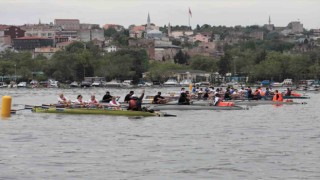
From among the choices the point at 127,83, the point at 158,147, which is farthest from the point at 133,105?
the point at 127,83

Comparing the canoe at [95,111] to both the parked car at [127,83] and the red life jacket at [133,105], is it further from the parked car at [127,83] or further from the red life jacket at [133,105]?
the parked car at [127,83]

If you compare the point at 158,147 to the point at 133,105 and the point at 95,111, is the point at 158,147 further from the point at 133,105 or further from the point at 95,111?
the point at 95,111

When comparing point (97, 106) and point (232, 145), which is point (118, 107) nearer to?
point (97, 106)

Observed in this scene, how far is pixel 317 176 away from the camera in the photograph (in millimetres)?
30891

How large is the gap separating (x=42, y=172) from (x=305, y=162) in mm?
10279

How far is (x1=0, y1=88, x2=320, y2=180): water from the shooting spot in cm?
3172

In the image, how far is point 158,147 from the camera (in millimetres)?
38875

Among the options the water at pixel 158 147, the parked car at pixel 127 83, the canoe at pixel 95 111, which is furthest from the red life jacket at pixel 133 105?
the parked car at pixel 127 83

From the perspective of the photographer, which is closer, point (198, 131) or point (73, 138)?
point (73, 138)

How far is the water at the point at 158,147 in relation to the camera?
104ft

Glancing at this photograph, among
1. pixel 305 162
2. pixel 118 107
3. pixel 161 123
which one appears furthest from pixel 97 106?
pixel 305 162

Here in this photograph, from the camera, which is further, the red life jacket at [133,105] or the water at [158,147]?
the red life jacket at [133,105]

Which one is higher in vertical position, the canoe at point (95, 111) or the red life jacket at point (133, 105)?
the red life jacket at point (133, 105)

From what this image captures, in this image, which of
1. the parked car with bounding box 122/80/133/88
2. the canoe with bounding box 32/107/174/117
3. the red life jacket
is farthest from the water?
the parked car with bounding box 122/80/133/88
